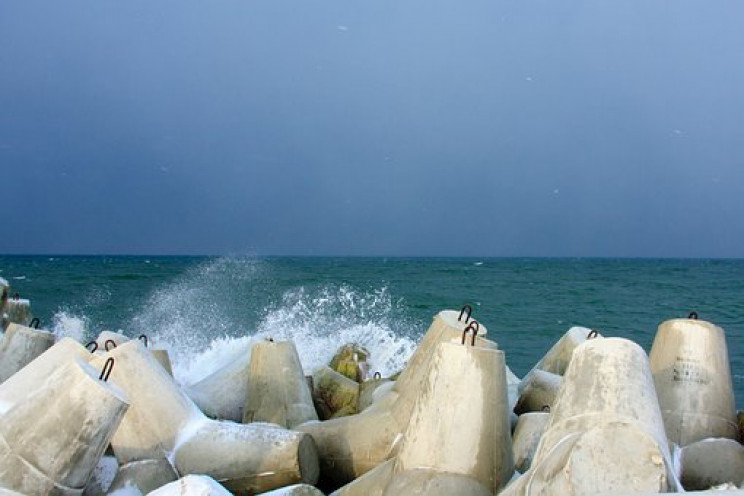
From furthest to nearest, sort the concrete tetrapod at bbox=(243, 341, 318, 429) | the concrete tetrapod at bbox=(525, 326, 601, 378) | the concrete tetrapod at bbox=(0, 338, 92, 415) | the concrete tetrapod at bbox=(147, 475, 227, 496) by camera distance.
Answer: the concrete tetrapod at bbox=(525, 326, 601, 378) < the concrete tetrapod at bbox=(243, 341, 318, 429) < the concrete tetrapod at bbox=(0, 338, 92, 415) < the concrete tetrapod at bbox=(147, 475, 227, 496)

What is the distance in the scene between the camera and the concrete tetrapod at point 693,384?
14.7ft

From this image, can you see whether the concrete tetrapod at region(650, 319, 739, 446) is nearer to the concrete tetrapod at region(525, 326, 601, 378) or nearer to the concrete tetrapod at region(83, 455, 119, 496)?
the concrete tetrapod at region(525, 326, 601, 378)

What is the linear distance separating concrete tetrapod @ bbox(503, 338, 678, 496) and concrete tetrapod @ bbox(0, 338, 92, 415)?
2.03m

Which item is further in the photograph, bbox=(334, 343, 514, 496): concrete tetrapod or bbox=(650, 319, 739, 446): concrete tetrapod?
bbox=(650, 319, 739, 446): concrete tetrapod

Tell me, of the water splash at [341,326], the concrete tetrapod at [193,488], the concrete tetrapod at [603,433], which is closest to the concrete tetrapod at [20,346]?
the concrete tetrapod at [193,488]

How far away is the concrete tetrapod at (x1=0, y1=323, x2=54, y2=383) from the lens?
5672 millimetres

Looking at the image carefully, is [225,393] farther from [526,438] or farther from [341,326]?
[341,326]

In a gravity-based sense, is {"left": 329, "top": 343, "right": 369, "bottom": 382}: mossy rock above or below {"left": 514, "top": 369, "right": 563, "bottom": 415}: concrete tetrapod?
below

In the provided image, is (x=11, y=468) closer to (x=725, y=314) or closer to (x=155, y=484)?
(x=155, y=484)

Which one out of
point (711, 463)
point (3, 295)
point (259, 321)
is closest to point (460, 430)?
point (711, 463)

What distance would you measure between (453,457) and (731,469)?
152 centimetres

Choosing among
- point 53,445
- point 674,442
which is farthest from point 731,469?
point 53,445

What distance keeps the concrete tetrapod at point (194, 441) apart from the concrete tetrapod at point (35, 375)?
0.38 meters

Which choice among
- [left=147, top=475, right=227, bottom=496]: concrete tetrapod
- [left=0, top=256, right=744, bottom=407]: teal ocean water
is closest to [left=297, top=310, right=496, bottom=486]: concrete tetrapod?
[left=147, top=475, right=227, bottom=496]: concrete tetrapod
